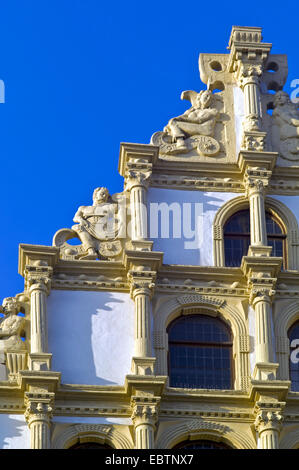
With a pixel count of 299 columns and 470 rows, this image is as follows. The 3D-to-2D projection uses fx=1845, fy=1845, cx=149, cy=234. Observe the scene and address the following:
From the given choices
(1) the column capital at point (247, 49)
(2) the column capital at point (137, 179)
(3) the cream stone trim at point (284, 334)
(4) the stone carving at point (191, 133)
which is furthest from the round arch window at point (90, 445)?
(1) the column capital at point (247, 49)

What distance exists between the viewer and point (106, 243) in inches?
1644

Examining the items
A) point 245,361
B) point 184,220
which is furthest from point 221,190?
point 245,361

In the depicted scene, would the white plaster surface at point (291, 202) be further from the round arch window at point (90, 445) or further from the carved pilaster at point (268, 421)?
the round arch window at point (90, 445)

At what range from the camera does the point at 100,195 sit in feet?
139

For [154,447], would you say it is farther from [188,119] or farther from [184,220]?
[188,119]

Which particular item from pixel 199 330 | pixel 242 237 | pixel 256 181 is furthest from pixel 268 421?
pixel 256 181

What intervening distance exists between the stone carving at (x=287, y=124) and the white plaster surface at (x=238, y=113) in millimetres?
817

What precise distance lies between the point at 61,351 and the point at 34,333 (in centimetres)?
70

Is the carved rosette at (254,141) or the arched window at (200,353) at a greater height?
the carved rosette at (254,141)

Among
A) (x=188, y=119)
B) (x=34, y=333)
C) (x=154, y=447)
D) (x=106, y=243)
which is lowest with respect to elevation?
(x=154, y=447)

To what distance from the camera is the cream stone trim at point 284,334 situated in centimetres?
4000

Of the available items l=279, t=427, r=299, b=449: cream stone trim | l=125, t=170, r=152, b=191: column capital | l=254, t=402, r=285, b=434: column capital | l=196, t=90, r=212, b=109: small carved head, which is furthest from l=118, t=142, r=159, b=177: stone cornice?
l=279, t=427, r=299, b=449: cream stone trim

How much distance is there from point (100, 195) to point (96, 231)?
100 cm

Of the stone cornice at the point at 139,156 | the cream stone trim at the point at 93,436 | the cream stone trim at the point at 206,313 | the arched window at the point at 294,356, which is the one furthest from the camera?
the stone cornice at the point at 139,156
